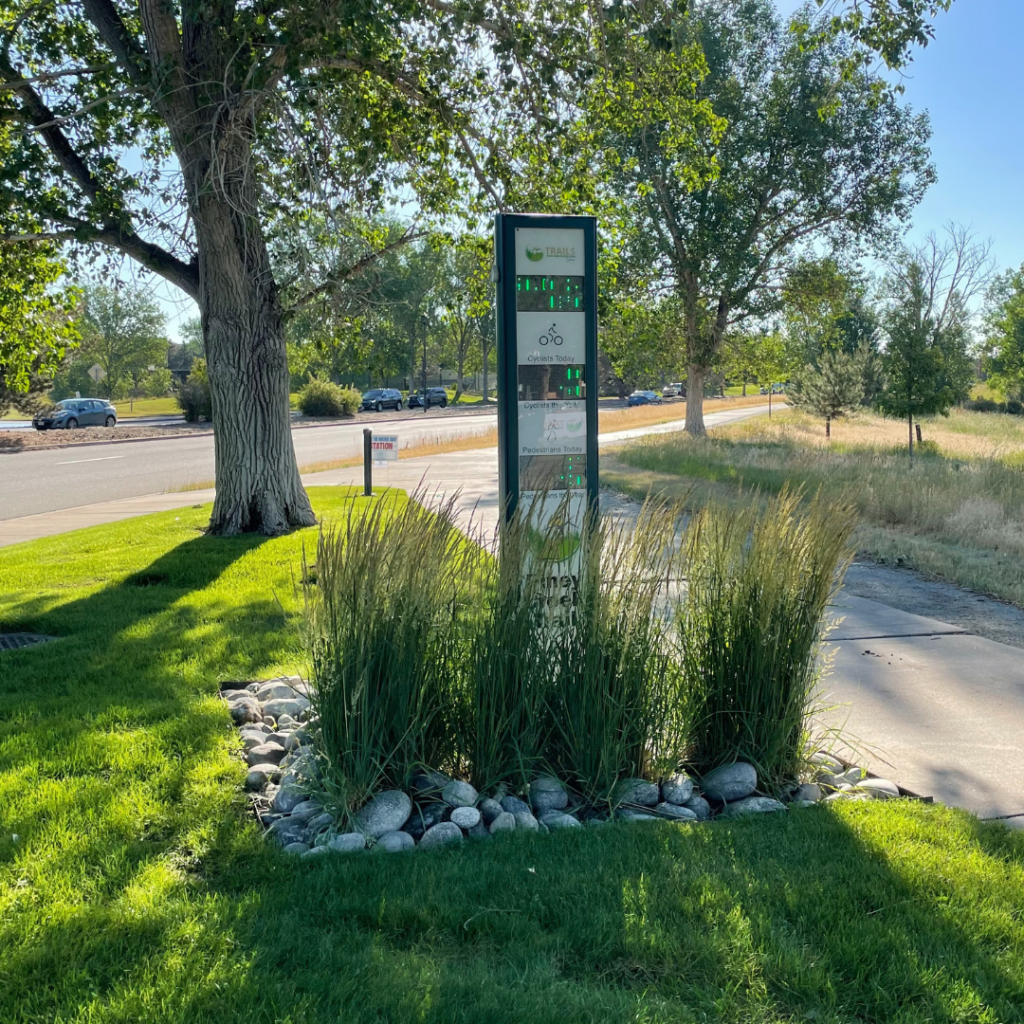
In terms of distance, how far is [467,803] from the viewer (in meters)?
3.68

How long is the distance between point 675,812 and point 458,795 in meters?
0.87

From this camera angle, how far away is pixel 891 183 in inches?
1030

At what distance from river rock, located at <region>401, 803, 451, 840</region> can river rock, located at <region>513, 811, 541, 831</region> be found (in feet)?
0.90

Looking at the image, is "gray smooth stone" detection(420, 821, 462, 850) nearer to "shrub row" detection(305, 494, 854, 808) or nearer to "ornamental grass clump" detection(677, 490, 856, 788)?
"shrub row" detection(305, 494, 854, 808)

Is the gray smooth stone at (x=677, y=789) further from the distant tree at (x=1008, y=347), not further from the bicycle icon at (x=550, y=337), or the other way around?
the distant tree at (x=1008, y=347)

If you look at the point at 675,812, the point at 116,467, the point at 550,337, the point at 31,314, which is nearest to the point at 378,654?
the point at 675,812

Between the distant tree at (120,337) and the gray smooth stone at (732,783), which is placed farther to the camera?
the distant tree at (120,337)

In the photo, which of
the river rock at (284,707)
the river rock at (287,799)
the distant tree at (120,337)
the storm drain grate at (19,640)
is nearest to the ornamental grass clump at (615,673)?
the river rock at (287,799)

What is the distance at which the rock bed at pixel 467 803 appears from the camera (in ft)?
11.5

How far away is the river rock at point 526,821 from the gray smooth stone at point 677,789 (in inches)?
23.6

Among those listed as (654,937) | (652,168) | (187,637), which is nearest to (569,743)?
(654,937)

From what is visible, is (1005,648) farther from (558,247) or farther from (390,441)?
(390,441)

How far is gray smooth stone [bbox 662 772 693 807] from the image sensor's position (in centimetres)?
386

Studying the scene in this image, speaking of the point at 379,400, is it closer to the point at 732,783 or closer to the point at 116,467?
the point at 116,467
